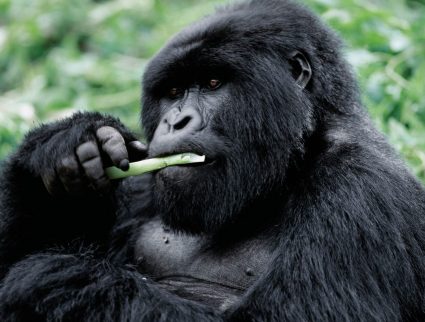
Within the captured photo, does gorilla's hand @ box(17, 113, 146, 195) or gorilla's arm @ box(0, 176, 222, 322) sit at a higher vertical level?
gorilla's hand @ box(17, 113, 146, 195)

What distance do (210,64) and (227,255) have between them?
1.00 meters

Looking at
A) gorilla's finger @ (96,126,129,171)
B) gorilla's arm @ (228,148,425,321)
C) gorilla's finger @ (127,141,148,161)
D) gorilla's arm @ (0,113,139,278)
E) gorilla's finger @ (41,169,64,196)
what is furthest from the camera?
gorilla's arm @ (0,113,139,278)

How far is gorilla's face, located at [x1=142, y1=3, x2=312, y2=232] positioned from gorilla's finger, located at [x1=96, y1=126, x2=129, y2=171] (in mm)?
145

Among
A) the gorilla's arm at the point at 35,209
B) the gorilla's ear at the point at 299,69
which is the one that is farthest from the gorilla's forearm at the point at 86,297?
the gorilla's ear at the point at 299,69

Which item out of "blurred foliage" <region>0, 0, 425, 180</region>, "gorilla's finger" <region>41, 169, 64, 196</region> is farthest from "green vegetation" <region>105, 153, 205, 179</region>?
"blurred foliage" <region>0, 0, 425, 180</region>

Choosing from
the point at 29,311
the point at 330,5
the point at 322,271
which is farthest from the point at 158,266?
the point at 330,5

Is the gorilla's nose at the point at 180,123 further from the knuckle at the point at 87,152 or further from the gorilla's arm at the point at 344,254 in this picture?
the gorilla's arm at the point at 344,254

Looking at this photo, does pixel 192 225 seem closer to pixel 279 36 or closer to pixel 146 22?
pixel 279 36

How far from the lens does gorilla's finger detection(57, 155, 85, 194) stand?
13.0 feet

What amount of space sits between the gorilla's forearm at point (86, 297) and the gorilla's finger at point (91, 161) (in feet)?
1.40

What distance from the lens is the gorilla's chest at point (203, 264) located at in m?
4.04

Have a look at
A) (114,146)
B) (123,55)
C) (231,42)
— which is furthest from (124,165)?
(123,55)

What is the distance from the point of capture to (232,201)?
4.03 metres

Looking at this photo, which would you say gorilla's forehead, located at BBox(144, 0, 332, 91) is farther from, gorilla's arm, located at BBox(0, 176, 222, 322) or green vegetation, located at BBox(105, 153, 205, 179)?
gorilla's arm, located at BBox(0, 176, 222, 322)
